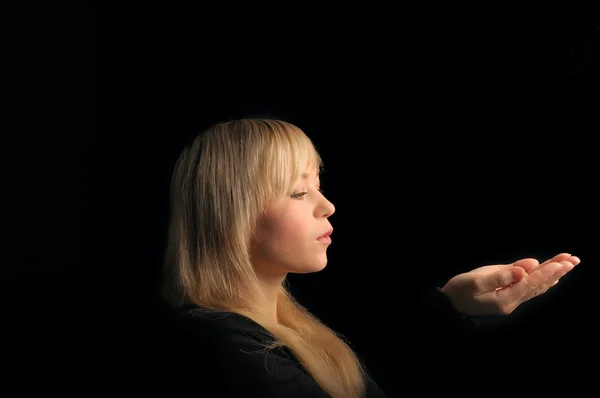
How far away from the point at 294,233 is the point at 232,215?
15 centimetres

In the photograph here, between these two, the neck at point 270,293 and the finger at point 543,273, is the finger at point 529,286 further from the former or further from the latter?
the neck at point 270,293

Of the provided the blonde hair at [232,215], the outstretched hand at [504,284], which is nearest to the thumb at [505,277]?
the outstretched hand at [504,284]

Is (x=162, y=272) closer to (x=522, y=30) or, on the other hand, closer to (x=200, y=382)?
(x=200, y=382)

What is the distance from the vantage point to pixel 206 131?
1.92m

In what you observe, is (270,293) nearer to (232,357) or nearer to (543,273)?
(232,357)

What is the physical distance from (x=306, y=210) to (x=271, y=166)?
0.14 m

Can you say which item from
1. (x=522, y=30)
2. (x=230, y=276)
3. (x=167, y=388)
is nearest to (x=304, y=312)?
(x=230, y=276)

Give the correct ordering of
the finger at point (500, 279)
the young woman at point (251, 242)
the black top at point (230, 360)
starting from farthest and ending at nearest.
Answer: the finger at point (500, 279)
the young woman at point (251, 242)
the black top at point (230, 360)

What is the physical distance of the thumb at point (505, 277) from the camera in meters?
1.87

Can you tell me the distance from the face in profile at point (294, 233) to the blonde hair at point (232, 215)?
25mm

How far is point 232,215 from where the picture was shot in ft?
5.95

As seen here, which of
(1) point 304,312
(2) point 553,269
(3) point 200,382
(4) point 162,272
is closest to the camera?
(3) point 200,382

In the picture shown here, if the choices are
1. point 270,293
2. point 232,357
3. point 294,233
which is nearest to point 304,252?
point 294,233

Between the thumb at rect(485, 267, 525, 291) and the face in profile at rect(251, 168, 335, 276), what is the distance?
449mm
